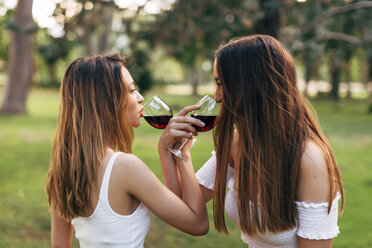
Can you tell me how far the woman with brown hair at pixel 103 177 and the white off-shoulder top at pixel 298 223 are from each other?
0.21m

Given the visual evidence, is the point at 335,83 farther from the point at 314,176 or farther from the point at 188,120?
the point at 314,176

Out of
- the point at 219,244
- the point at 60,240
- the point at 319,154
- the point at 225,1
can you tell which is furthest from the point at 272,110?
the point at 225,1

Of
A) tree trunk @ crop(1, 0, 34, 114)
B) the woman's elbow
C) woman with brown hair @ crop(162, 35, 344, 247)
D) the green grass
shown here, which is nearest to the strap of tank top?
the woman's elbow

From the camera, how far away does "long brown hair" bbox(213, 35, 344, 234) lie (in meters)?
2.07

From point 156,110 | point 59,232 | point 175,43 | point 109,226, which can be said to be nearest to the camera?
point 109,226

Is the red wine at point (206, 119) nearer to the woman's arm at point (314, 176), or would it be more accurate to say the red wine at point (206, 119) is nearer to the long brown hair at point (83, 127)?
the long brown hair at point (83, 127)

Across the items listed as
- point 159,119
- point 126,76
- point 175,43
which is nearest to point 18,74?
point 175,43

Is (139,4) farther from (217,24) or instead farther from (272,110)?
(272,110)

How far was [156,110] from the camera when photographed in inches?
99.8

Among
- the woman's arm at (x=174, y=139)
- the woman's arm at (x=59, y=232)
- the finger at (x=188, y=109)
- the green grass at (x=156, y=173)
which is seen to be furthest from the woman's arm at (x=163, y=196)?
the green grass at (x=156, y=173)

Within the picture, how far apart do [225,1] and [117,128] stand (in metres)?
9.14

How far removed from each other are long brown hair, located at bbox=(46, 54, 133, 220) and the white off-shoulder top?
0.64 metres

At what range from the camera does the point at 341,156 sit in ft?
35.6

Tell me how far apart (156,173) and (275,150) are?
6874 mm
